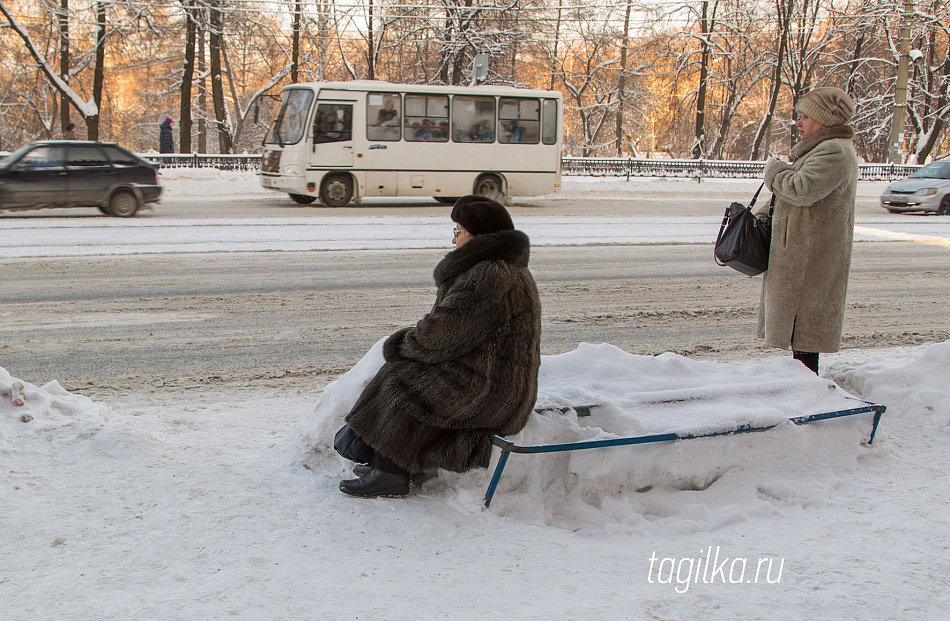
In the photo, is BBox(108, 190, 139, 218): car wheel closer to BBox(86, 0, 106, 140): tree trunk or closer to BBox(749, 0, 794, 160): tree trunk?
BBox(86, 0, 106, 140): tree trunk

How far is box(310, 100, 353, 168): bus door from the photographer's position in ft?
59.7

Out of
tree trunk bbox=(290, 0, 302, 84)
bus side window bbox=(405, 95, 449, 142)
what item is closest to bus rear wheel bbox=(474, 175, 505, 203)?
bus side window bbox=(405, 95, 449, 142)

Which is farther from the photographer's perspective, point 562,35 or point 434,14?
point 562,35

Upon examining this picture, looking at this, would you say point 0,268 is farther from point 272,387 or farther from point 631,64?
point 631,64

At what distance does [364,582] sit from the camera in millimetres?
2799

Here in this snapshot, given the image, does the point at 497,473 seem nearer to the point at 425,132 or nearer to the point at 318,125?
the point at 318,125

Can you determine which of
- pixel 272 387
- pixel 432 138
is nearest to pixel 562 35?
pixel 432 138

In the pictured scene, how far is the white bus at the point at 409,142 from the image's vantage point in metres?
18.3

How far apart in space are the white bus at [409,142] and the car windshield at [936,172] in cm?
911

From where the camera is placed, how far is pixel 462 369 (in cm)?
330

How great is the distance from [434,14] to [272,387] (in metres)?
32.0

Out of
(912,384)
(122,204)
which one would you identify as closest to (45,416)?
(912,384)

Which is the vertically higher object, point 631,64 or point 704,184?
point 631,64

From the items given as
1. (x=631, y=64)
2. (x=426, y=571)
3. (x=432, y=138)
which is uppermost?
(x=631, y=64)
